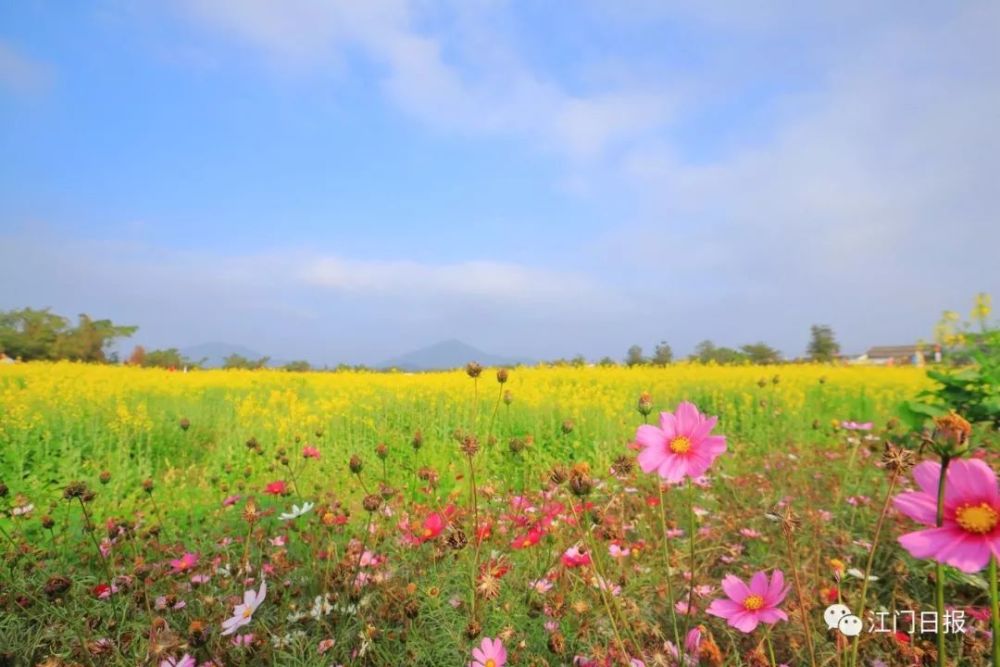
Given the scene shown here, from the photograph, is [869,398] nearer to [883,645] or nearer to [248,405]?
[883,645]

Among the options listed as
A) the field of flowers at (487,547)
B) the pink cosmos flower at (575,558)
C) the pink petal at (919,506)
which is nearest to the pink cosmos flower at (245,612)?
the field of flowers at (487,547)

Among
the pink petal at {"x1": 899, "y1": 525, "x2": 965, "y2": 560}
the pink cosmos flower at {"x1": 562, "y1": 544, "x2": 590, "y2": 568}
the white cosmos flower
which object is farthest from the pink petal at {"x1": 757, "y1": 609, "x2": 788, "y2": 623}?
the white cosmos flower

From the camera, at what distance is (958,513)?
692 mm

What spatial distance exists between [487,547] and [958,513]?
5.62 feet

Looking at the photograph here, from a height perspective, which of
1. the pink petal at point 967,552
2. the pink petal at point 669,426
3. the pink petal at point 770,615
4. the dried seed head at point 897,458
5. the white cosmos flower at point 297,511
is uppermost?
the pink petal at point 669,426

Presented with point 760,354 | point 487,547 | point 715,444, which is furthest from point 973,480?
point 760,354

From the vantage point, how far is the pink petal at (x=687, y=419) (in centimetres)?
106

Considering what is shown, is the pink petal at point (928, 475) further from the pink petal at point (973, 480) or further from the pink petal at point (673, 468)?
the pink petal at point (673, 468)

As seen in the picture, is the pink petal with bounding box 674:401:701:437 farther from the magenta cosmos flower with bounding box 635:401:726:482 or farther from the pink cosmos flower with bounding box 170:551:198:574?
the pink cosmos flower with bounding box 170:551:198:574

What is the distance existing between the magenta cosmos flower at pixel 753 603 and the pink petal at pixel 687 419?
0.25 meters

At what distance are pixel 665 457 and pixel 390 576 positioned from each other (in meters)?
1.04

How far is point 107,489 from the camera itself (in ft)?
14.4

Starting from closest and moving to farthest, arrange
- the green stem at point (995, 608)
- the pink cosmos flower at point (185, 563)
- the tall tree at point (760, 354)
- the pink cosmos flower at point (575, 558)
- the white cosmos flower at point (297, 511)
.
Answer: the green stem at point (995, 608) < the pink cosmos flower at point (575, 558) < the white cosmos flower at point (297, 511) < the pink cosmos flower at point (185, 563) < the tall tree at point (760, 354)

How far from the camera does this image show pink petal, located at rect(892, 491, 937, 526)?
71 cm
